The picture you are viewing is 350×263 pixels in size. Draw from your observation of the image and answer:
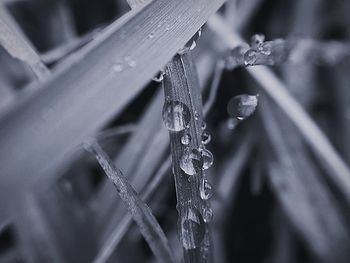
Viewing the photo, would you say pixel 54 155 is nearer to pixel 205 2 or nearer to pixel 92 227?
pixel 205 2

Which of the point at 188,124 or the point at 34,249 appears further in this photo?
the point at 34,249

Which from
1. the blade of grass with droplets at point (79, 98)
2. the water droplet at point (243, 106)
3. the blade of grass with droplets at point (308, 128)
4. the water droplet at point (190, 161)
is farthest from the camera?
the blade of grass with droplets at point (308, 128)

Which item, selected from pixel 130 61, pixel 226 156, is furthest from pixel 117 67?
pixel 226 156

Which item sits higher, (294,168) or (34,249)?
(34,249)

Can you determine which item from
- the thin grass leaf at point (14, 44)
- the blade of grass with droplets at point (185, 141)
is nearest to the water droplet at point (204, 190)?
the blade of grass with droplets at point (185, 141)

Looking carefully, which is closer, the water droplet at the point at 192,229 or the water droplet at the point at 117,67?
the water droplet at the point at 117,67

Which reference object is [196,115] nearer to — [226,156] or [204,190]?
[204,190]

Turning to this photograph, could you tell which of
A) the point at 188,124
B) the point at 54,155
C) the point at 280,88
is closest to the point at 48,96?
the point at 54,155

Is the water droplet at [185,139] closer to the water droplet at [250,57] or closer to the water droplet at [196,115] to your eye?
the water droplet at [196,115]
